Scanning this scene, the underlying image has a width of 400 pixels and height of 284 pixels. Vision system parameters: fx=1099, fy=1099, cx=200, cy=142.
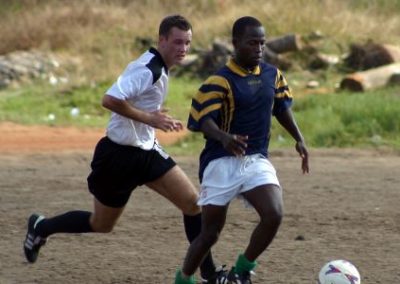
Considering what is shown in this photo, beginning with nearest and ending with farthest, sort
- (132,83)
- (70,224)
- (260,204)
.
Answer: (260,204), (132,83), (70,224)

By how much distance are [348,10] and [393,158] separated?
12425mm

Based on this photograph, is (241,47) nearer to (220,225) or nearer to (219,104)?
(219,104)

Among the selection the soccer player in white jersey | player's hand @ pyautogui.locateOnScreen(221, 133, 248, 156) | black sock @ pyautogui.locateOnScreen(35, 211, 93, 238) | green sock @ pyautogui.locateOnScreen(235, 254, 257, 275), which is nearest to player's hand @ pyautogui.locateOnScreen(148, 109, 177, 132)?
the soccer player in white jersey

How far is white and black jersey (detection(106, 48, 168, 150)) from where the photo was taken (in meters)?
6.34

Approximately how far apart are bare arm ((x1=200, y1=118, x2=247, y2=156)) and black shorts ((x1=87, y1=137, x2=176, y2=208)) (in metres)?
0.84

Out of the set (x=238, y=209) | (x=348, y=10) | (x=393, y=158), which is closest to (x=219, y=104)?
(x=238, y=209)

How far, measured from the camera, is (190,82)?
1928 centimetres

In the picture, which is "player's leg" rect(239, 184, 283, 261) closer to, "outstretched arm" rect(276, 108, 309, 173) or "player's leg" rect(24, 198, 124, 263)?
"outstretched arm" rect(276, 108, 309, 173)

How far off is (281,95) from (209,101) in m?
0.53

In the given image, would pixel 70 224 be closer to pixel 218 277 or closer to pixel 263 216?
pixel 218 277

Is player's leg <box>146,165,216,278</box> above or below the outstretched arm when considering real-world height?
below

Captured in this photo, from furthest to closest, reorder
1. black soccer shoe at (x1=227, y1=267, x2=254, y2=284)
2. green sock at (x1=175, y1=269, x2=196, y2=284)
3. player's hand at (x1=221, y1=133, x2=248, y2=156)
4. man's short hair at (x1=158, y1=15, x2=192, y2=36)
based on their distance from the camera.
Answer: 1. man's short hair at (x1=158, y1=15, x2=192, y2=36)
2. green sock at (x1=175, y1=269, x2=196, y2=284)
3. black soccer shoe at (x1=227, y1=267, x2=254, y2=284)
4. player's hand at (x1=221, y1=133, x2=248, y2=156)

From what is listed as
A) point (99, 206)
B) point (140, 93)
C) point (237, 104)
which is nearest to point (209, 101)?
point (237, 104)

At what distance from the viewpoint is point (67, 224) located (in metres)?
7.12
